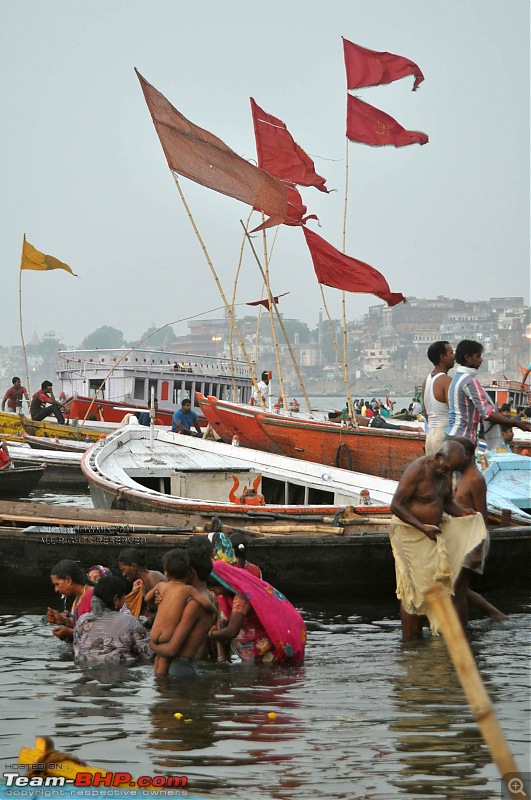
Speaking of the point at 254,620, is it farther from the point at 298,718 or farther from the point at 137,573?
the point at 298,718

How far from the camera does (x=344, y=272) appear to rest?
1725 cm

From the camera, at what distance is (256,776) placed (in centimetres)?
510

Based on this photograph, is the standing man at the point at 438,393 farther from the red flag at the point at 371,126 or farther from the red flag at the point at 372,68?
the red flag at the point at 372,68

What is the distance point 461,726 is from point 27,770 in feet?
9.11

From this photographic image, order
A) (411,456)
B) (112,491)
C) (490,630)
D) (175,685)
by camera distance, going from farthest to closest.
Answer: (411,456), (112,491), (490,630), (175,685)

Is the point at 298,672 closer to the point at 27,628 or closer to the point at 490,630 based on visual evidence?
the point at 490,630

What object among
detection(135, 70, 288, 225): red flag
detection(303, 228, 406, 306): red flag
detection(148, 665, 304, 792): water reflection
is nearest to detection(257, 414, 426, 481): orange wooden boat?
detection(303, 228, 406, 306): red flag

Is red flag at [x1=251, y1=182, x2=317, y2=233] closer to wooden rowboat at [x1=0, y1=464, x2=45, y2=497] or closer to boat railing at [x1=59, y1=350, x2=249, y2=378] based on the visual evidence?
wooden rowboat at [x1=0, y1=464, x2=45, y2=497]

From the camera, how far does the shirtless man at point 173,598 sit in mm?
6891

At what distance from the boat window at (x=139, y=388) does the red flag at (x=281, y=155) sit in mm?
11468

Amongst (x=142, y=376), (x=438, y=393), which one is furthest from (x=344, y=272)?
(x=142, y=376)

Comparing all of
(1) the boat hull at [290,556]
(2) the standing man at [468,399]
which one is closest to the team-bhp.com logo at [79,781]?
(2) the standing man at [468,399]

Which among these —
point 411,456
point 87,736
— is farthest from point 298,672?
point 411,456

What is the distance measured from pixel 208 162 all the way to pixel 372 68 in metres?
4.11
